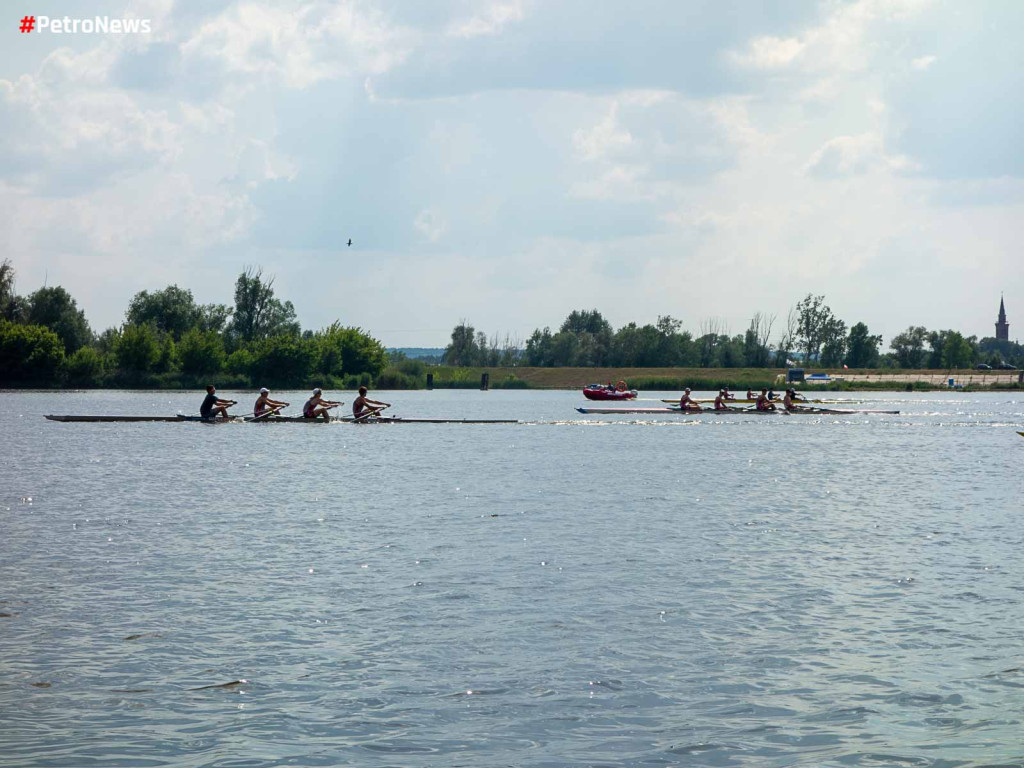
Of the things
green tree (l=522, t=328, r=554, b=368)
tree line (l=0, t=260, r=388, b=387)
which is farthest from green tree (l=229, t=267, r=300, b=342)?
green tree (l=522, t=328, r=554, b=368)

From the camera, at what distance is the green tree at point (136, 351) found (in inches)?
4564

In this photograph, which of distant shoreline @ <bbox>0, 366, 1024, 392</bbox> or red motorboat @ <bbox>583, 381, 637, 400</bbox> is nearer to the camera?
red motorboat @ <bbox>583, 381, 637, 400</bbox>

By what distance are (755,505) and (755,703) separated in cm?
1737

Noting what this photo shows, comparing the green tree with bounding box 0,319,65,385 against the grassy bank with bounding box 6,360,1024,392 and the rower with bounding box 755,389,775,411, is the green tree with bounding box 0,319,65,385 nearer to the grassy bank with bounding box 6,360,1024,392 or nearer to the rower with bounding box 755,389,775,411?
the grassy bank with bounding box 6,360,1024,392

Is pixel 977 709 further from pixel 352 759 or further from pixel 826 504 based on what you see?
pixel 826 504

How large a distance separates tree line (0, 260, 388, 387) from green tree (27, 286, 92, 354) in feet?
0.33

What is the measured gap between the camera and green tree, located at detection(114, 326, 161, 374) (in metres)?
116

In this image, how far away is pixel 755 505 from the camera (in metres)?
28.0

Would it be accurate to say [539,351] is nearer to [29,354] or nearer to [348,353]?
[348,353]

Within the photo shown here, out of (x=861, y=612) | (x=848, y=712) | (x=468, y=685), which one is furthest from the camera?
(x=861, y=612)

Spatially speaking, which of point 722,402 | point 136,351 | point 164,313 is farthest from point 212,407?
point 164,313

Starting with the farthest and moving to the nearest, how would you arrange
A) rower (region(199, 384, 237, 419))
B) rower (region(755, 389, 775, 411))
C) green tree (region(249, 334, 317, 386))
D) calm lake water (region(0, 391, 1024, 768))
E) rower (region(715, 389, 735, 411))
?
green tree (region(249, 334, 317, 386)) < rower (region(715, 389, 735, 411)) < rower (region(755, 389, 775, 411)) < rower (region(199, 384, 237, 419)) < calm lake water (region(0, 391, 1024, 768))

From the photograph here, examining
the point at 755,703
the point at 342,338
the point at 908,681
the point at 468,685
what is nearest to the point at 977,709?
the point at 908,681

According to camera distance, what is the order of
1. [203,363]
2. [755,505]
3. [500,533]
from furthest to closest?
[203,363] → [755,505] → [500,533]
